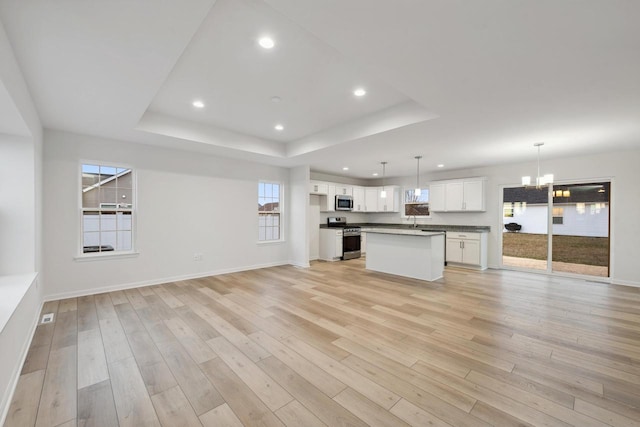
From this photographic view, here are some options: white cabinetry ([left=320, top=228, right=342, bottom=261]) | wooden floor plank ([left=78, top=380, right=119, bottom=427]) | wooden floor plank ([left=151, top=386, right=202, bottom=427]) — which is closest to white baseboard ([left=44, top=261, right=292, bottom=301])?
white cabinetry ([left=320, top=228, right=342, bottom=261])

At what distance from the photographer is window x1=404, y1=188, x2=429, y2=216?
8.00m

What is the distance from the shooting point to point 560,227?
577 centimetres

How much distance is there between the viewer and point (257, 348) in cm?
262

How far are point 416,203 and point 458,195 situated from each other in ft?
4.64

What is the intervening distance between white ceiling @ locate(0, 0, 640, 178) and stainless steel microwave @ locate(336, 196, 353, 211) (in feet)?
11.0

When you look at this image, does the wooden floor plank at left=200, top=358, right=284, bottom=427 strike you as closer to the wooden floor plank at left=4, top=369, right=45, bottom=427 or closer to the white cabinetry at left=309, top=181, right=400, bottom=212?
the wooden floor plank at left=4, top=369, right=45, bottom=427

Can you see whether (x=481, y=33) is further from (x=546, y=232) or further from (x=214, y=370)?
(x=546, y=232)

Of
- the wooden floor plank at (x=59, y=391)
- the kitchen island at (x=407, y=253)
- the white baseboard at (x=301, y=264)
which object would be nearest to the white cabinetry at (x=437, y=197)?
the kitchen island at (x=407, y=253)

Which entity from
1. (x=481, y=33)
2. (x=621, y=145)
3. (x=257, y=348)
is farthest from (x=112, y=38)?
(x=621, y=145)

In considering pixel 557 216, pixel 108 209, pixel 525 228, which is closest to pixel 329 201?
pixel 525 228

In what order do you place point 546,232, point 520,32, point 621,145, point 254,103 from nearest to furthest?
point 520,32, point 254,103, point 621,145, point 546,232

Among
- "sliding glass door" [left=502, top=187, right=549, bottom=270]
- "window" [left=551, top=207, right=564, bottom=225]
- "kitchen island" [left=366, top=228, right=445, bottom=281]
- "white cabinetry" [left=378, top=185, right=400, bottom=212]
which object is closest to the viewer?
"kitchen island" [left=366, top=228, right=445, bottom=281]

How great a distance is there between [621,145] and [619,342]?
378cm

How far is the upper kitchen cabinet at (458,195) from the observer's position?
6633 millimetres
